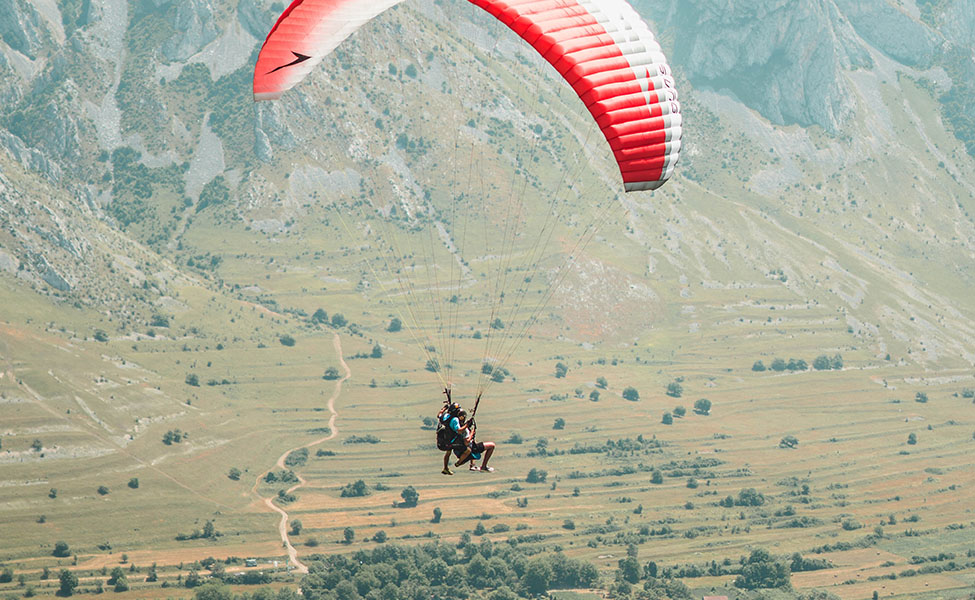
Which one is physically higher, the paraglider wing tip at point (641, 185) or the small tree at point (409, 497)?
the paraglider wing tip at point (641, 185)

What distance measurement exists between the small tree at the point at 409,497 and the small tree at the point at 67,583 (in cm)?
4378

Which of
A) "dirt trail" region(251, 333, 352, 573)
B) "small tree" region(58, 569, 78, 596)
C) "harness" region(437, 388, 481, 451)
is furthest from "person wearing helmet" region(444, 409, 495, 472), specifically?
"dirt trail" region(251, 333, 352, 573)

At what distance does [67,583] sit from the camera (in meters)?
144

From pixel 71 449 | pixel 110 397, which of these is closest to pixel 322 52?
pixel 71 449

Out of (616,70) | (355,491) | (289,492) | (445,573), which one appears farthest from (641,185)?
(355,491)

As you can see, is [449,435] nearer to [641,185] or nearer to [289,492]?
[641,185]

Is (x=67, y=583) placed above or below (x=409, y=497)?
below

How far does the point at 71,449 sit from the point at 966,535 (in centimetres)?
11070

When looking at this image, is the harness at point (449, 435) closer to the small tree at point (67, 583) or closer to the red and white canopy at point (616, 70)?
the red and white canopy at point (616, 70)

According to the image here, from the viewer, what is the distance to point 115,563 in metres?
153

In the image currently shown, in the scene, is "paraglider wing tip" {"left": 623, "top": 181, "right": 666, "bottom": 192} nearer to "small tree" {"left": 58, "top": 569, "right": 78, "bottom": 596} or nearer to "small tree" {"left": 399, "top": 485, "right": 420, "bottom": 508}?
"small tree" {"left": 58, "top": 569, "right": 78, "bottom": 596}

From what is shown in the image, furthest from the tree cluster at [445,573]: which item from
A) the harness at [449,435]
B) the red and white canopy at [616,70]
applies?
the red and white canopy at [616,70]

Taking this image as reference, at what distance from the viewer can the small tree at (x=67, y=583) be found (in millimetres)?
143875

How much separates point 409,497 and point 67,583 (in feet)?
150
